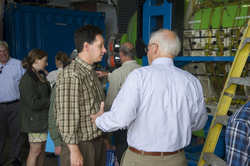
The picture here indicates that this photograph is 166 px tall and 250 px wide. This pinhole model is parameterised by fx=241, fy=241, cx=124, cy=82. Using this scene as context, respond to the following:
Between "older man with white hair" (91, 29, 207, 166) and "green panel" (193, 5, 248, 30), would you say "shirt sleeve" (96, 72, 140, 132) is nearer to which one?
"older man with white hair" (91, 29, 207, 166)

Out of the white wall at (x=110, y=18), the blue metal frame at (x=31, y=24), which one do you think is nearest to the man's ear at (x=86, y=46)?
the blue metal frame at (x=31, y=24)

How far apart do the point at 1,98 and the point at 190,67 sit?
8.88 ft

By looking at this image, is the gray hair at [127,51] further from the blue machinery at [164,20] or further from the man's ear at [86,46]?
the man's ear at [86,46]

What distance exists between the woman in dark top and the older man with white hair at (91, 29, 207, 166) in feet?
4.42

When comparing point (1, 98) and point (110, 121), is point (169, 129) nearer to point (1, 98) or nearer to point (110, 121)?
point (110, 121)

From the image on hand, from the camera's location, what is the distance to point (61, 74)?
1705 mm

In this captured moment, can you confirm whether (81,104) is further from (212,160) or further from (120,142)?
(120,142)

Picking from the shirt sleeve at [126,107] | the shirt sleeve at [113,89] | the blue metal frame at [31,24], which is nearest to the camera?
the shirt sleeve at [126,107]

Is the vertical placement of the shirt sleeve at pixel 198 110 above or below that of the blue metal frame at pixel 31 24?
below

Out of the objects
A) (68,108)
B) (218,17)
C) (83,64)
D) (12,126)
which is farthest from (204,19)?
(12,126)

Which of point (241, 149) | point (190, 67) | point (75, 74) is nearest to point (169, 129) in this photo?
point (241, 149)

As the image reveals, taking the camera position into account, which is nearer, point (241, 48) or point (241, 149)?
point (241, 149)

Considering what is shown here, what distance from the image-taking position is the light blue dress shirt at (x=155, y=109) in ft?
4.83

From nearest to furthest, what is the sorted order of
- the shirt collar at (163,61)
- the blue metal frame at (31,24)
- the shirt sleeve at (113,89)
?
the shirt collar at (163,61), the shirt sleeve at (113,89), the blue metal frame at (31,24)
